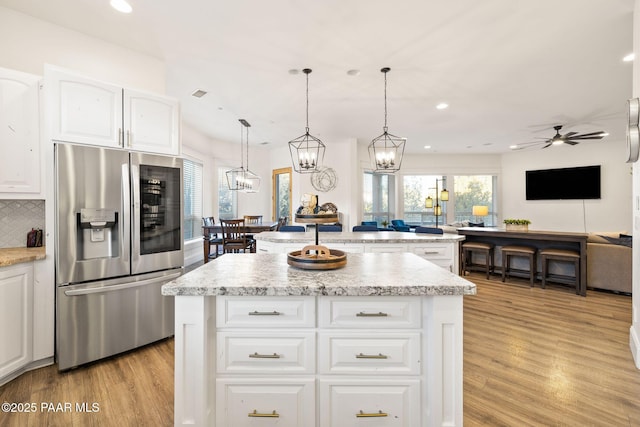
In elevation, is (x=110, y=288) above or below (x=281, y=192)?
below

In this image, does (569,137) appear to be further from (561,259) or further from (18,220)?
(18,220)

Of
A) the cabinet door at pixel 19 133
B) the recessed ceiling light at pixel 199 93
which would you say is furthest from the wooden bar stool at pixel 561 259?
the cabinet door at pixel 19 133

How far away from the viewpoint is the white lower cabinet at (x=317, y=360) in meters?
1.27

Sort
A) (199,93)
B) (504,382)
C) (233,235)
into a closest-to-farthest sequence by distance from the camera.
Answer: (504,382) < (199,93) < (233,235)

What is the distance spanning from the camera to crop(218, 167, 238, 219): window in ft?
23.0

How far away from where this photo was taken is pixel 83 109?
225 centimetres

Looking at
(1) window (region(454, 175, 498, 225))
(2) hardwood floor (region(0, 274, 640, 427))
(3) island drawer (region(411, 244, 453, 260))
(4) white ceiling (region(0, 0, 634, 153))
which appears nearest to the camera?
(2) hardwood floor (region(0, 274, 640, 427))

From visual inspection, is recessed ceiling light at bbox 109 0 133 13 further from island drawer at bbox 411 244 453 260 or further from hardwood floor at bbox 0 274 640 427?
island drawer at bbox 411 244 453 260

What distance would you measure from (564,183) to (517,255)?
187 inches

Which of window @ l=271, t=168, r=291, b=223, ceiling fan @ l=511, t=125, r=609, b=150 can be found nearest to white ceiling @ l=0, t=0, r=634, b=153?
ceiling fan @ l=511, t=125, r=609, b=150

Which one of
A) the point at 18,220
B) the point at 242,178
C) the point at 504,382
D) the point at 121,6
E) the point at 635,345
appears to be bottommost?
the point at 504,382

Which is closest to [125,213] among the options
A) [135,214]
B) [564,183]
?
[135,214]

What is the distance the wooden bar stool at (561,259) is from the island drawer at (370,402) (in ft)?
13.5

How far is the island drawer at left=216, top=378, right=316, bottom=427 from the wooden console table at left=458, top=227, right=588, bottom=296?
453cm
